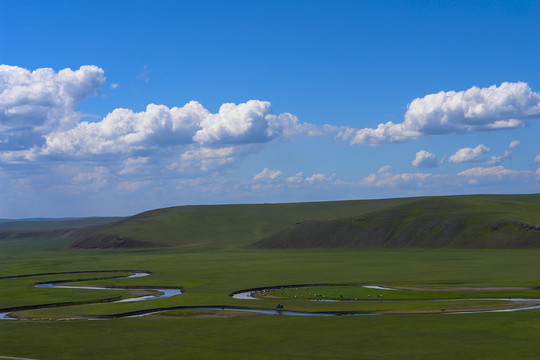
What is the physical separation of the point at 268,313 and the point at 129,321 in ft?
45.7

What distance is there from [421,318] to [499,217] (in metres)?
134

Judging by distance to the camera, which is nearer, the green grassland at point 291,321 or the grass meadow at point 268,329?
the grass meadow at point 268,329

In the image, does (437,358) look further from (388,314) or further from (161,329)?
(161,329)

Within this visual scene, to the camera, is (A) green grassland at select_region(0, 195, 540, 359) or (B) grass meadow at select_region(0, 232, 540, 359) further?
(A) green grassland at select_region(0, 195, 540, 359)

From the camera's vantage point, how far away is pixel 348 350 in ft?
160

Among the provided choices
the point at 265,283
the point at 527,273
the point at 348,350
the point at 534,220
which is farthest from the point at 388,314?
the point at 534,220

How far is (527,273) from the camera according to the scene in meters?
103

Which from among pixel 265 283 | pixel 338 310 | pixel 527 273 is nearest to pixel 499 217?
pixel 527 273

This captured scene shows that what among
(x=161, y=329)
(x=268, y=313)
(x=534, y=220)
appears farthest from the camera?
(x=534, y=220)

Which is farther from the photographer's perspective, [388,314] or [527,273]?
[527,273]

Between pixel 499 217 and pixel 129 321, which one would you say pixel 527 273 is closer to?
pixel 129 321

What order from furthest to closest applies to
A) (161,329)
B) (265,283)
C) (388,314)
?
(265,283) < (388,314) < (161,329)

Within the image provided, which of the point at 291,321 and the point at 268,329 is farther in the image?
the point at 291,321

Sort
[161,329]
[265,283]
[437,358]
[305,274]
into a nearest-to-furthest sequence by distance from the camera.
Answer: [437,358] < [161,329] < [265,283] < [305,274]
